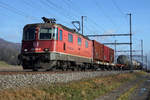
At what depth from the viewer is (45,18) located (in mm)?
18344

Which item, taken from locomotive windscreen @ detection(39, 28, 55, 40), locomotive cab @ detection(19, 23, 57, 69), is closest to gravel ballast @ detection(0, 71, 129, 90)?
locomotive cab @ detection(19, 23, 57, 69)

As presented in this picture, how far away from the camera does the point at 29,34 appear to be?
1745cm

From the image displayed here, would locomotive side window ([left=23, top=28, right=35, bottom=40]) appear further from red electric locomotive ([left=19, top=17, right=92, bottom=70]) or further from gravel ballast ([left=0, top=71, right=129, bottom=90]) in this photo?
gravel ballast ([left=0, top=71, right=129, bottom=90])

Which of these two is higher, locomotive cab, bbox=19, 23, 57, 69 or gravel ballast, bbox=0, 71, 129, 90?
locomotive cab, bbox=19, 23, 57, 69

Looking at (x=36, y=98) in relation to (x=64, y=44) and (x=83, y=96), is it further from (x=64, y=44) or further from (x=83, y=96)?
(x=64, y=44)

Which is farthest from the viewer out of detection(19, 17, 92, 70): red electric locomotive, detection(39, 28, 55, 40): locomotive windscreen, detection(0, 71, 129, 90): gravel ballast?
detection(39, 28, 55, 40): locomotive windscreen

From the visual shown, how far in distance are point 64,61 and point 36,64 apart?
266 cm

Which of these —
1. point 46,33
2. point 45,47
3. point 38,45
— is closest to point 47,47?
point 45,47

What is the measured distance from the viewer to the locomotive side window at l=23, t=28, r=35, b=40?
17.2m

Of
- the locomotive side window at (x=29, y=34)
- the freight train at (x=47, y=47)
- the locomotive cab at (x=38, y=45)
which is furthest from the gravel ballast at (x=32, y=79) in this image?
the locomotive side window at (x=29, y=34)

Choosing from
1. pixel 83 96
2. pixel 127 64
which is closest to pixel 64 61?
pixel 83 96

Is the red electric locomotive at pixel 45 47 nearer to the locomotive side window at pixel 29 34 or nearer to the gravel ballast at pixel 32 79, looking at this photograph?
the locomotive side window at pixel 29 34

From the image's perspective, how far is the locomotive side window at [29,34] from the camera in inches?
677

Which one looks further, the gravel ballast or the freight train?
the freight train
